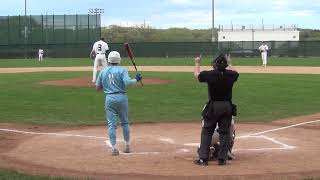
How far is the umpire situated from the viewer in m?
8.50

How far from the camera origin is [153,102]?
57.1 ft

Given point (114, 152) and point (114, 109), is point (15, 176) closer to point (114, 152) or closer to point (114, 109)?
point (114, 152)

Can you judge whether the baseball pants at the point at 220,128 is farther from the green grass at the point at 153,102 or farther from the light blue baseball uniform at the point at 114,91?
the green grass at the point at 153,102

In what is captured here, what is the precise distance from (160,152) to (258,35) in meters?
81.8

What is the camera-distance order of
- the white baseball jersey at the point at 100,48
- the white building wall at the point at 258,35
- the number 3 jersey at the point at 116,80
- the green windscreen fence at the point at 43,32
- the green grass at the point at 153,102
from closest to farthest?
the number 3 jersey at the point at 116,80
the green grass at the point at 153,102
the white baseball jersey at the point at 100,48
the green windscreen fence at the point at 43,32
the white building wall at the point at 258,35

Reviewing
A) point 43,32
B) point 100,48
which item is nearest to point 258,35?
point 43,32

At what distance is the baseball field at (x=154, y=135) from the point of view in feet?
26.5

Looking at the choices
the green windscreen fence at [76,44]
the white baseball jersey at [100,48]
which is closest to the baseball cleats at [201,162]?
the white baseball jersey at [100,48]

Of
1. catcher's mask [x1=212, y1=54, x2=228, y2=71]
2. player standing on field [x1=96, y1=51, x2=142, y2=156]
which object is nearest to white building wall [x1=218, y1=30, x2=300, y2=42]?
player standing on field [x1=96, y1=51, x2=142, y2=156]

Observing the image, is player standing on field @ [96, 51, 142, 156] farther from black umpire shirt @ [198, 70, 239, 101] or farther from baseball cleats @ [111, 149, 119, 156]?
black umpire shirt @ [198, 70, 239, 101]

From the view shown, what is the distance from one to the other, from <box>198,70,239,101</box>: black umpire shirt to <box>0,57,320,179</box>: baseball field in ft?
3.33

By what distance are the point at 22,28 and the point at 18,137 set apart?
6341 cm

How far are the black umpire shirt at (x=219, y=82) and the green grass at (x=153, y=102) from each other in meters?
5.27

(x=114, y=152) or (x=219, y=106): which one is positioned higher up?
(x=219, y=106)
